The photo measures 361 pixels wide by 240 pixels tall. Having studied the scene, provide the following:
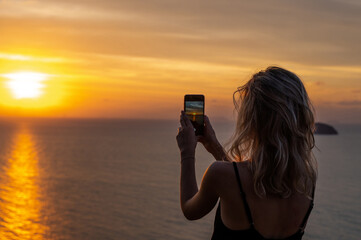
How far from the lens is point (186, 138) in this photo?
278cm

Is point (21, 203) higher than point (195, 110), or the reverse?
point (195, 110)

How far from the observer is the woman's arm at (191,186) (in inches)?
97.6

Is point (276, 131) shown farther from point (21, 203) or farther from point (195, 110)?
point (21, 203)

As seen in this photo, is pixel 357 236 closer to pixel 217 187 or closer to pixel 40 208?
pixel 40 208

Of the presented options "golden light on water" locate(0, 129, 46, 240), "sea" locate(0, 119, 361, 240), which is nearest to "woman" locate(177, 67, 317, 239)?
"sea" locate(0, 119, 361, 240)

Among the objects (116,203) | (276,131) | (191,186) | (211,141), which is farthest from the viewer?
(116,203)

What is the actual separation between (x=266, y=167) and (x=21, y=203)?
57.5 metres

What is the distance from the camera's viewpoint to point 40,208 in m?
53.8

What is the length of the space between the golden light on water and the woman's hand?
4093 centimetres

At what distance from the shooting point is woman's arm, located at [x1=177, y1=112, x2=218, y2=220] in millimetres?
2479

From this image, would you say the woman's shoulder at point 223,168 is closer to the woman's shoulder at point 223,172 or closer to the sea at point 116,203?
the woman's shoulder at point 223,172

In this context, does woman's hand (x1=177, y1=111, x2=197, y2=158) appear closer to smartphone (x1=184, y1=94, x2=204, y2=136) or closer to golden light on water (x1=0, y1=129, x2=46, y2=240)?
smartphone (x1=184, y1=94, x2=204, y2=136)

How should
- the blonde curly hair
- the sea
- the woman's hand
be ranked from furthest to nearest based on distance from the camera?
the sea → the woman's hand → the blonde curly hair

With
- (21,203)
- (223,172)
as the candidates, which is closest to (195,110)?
(223,172)
